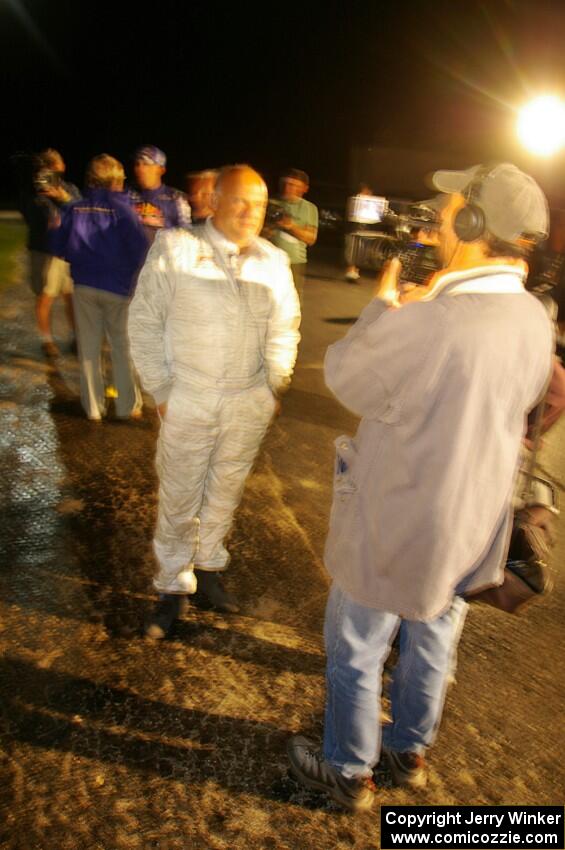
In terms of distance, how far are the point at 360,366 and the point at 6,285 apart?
8.90 metres

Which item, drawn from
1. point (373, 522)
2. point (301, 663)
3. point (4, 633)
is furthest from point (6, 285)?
point (373, 522)

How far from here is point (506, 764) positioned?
240 cm

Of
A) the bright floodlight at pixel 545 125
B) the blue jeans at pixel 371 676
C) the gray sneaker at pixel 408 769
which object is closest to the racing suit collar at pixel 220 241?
the blue jeans at pixel 371 676

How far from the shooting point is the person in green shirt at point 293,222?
19.7 feet

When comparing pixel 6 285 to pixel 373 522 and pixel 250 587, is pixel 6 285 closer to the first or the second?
pixel 250 587

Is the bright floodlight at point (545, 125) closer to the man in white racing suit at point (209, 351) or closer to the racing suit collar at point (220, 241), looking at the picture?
the man in white racing suit at point (209, 351)

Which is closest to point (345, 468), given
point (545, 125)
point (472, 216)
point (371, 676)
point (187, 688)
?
point (371, 676)

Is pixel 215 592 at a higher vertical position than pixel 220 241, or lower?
lower

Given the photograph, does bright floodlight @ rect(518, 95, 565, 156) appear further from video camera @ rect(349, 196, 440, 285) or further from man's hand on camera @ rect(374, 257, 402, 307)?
man's hand on camera @ rect(374, 257, 402, 307)

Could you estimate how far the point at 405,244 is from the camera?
1.80 meters

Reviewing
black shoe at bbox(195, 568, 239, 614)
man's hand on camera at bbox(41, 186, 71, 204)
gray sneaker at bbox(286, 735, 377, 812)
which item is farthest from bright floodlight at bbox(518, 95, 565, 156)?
gray sneaker at bbox(286, 735, 377, 812)

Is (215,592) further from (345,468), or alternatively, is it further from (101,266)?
(101,266)

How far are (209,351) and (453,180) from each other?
1.22 m

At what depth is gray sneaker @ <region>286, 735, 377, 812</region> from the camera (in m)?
2.15
